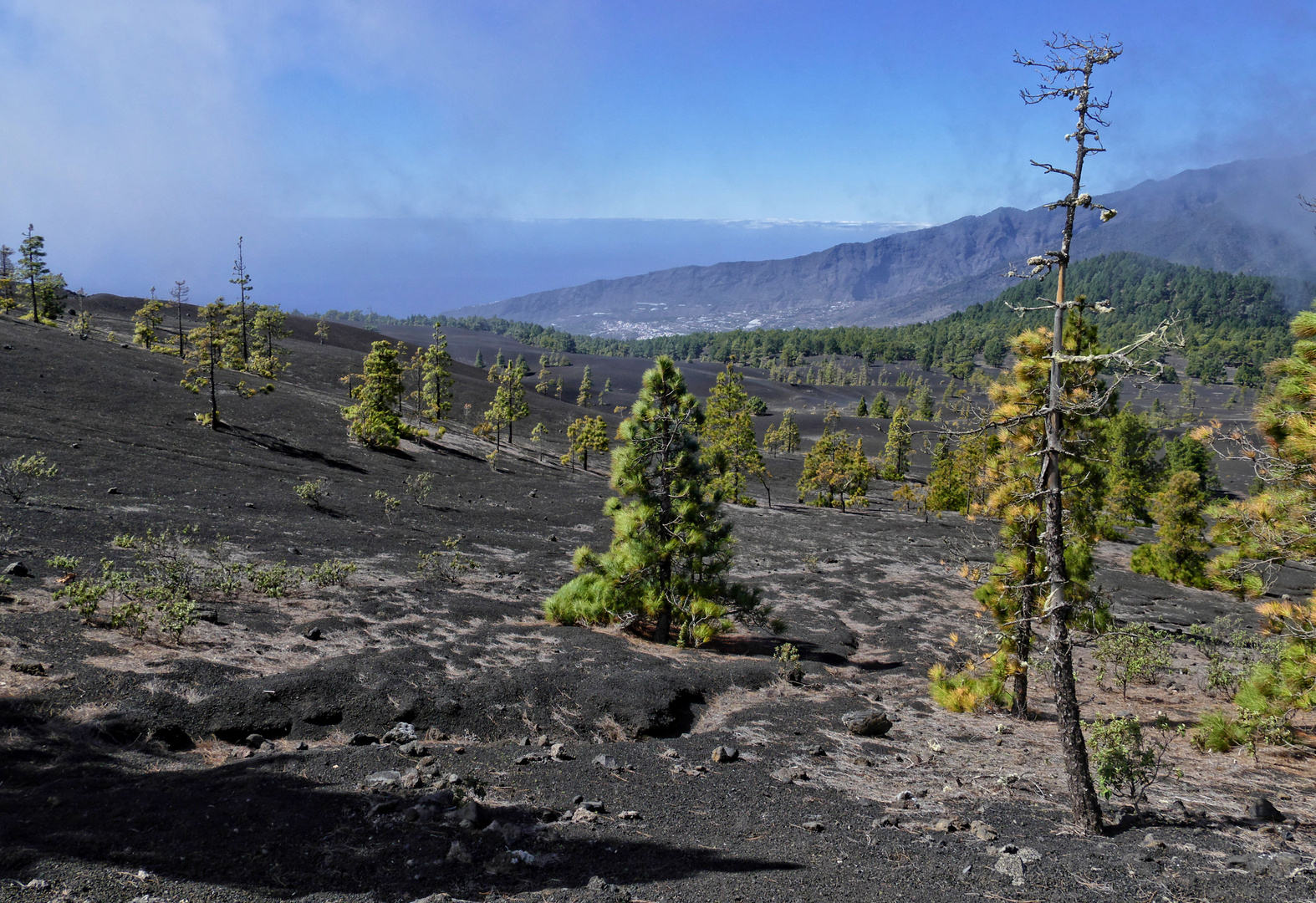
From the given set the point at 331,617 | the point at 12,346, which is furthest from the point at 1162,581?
the point at 12,346

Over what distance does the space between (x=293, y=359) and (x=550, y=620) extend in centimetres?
8018

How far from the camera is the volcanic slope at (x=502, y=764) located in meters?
5.73

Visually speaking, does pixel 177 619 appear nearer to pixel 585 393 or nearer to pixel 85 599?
pixel 85 599

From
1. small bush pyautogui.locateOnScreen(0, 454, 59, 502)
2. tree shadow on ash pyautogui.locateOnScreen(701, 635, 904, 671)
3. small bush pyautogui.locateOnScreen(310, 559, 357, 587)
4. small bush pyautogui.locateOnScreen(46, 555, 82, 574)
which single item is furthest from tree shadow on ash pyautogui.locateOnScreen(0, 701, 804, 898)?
small bush pyautogui.locateOnScreen(0, 454, 59, 502)

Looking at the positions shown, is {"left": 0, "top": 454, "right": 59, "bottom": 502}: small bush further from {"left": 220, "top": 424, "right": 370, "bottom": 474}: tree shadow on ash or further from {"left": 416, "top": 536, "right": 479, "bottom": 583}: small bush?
{"left": 220, "top": 424, "right": 370, "bottom": 474}: tree shadow on ash

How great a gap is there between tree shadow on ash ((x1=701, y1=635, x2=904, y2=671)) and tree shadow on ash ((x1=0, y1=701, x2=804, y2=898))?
8897 mm

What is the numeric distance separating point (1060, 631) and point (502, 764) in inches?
247

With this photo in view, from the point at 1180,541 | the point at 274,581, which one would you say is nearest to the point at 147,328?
the point at 274,581

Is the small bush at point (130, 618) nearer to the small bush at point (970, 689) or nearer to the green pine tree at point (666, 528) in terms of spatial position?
the green pine tree at point (666, 528)

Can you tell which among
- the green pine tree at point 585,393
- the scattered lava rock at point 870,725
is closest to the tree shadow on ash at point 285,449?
the scattered lava rock at point 870,725

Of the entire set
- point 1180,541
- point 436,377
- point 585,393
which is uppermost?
point 436,377

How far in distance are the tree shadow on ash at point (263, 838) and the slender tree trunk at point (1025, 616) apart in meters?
7.25

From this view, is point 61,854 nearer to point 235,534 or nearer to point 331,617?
point 331,617

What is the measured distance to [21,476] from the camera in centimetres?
2058
